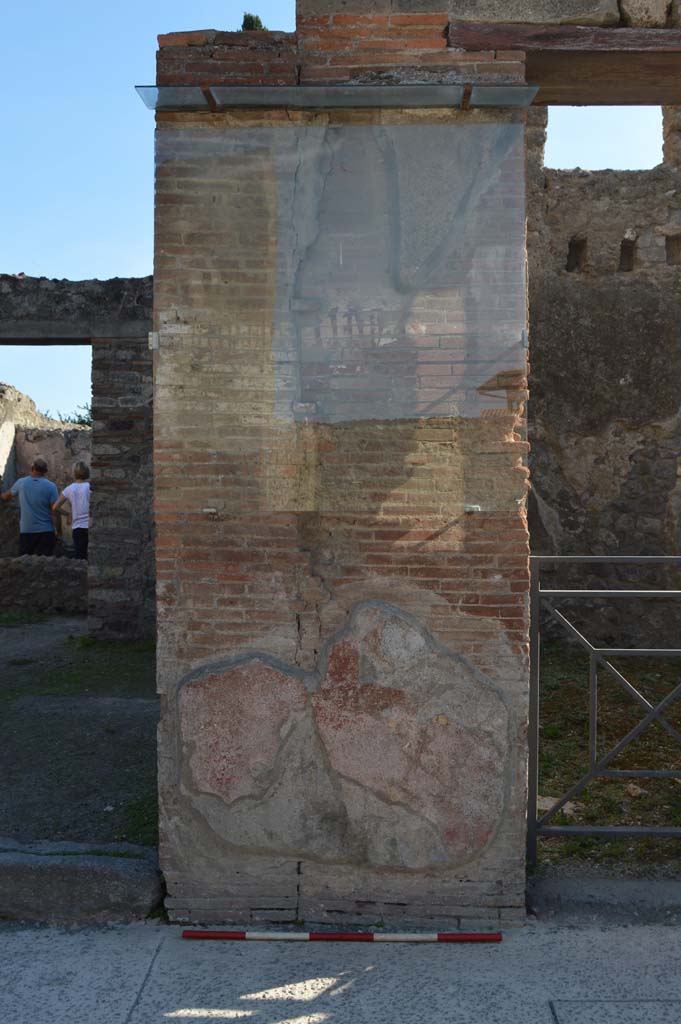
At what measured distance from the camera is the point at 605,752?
5.17 m

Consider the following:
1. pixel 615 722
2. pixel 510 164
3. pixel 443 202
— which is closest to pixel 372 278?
pixel 443 202

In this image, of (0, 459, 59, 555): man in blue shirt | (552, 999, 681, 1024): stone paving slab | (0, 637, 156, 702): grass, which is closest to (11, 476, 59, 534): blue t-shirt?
(0, 459, 59, 555): man in blue shirt

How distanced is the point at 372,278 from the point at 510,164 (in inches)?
25.1

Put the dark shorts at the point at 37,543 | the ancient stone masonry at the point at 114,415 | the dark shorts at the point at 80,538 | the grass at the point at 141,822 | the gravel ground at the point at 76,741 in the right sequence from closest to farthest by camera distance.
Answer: the grass at the point at 141,822
the gravel ground at the point at 76,741
the ancient stone masonry at the point at 114,415
the dark shorts at the point at 80,538
the dark shorts at the point at 37,543

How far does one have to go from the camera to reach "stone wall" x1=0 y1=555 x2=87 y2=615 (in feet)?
30.1

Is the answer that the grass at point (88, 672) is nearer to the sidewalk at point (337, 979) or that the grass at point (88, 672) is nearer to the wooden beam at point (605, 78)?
the sidewalk at point (337, 979)

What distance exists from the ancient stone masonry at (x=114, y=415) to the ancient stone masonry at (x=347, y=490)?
444 cm

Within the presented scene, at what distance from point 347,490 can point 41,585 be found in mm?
6616

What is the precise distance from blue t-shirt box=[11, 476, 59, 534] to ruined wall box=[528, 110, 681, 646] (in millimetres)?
5573

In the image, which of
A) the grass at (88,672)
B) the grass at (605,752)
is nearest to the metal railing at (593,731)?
the grass at (605,752)

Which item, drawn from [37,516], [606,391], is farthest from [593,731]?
[37,516]

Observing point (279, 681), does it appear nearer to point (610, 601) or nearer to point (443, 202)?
point (443, 202)

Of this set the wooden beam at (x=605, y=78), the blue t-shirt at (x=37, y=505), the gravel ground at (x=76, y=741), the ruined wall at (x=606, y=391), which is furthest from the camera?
the blue t-shirt at (x=37, y=505)

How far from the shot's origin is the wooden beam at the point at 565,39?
332 cm
